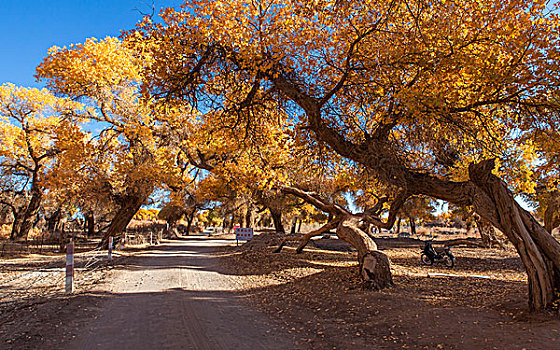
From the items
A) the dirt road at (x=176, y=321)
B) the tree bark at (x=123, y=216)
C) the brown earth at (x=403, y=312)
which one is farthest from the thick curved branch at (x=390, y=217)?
the tree bark at (x=123, y=216)

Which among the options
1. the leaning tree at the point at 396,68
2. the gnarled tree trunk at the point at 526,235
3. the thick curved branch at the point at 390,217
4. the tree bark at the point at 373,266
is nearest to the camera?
the gnarled tree trunk at the point at 526,235

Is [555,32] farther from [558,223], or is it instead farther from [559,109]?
[558,223]

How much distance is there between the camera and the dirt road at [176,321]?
4.30 m

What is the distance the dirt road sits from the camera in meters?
4.30

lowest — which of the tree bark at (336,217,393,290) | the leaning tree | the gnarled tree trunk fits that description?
the tree bark at (336,217,393,290)

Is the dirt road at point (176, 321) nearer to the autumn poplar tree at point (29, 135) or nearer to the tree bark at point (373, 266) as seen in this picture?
the tree bark at point (373, 266)

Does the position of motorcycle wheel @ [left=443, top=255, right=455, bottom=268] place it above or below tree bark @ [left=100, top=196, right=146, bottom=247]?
below

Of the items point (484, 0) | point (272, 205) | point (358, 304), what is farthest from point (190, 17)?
point (272, 205)

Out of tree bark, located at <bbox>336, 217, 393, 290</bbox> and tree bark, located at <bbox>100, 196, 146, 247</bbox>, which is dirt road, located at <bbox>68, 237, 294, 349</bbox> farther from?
tree bark, located at <bbox>100, 196, 146, 247</bbox>

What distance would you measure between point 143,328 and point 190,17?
602 centimetres

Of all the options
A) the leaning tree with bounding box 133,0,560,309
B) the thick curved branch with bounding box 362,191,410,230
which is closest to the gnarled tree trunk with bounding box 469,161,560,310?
the leaning tree with bounding box 133,0,560,309

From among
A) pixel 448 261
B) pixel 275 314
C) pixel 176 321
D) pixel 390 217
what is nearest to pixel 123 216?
pixel 390 217

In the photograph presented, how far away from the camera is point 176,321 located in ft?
17.1

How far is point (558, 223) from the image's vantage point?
21516 mm
